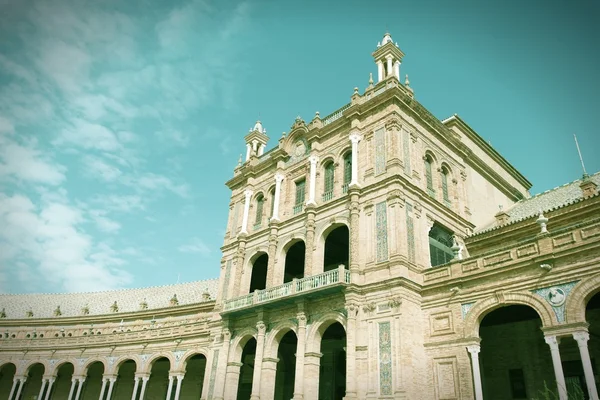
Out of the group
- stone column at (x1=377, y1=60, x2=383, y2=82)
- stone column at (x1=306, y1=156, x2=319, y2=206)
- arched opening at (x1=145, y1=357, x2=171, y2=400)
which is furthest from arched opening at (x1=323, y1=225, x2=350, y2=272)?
arched opening at (x1=145, y1=357, x2=171, y2=400)

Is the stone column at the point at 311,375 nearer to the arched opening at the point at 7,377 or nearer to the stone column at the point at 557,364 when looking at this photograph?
the stone column at the point at 557,364

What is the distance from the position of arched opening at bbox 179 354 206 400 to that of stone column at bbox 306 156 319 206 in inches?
685

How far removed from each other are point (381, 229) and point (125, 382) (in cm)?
2978

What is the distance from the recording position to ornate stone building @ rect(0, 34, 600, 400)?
18.7 m

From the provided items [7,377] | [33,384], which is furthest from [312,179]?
[7,377]

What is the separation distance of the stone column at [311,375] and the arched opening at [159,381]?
20.5m

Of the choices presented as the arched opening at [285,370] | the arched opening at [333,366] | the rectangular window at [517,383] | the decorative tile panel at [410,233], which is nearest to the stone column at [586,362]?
the rectangular window at [517,383]

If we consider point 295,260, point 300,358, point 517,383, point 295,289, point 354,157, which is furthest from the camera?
point 295,260

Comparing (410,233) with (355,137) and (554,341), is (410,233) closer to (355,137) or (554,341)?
(355,137)

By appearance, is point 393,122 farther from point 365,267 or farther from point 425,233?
point 365,267

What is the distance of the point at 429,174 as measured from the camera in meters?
26.8

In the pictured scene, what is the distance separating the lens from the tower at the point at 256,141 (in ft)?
120

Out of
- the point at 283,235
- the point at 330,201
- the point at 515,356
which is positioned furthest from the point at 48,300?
the point at 515,356

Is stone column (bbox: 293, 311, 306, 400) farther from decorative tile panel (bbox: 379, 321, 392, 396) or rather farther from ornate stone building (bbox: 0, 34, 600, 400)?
decorative tile panel (bbox: 379, 321, 392, 396)
